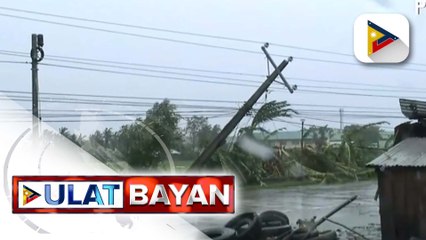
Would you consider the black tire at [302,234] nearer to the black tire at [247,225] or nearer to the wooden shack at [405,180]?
the black tire at [247,225]

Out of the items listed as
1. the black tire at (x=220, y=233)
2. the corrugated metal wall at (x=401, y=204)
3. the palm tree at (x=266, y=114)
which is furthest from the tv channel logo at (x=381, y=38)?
the black tire at (x=220, y=233)

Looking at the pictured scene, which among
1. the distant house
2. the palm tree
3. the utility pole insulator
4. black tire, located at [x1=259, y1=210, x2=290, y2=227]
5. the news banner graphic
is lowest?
black tire, located at [x1=259, y1=210, x2=290, y2=227]

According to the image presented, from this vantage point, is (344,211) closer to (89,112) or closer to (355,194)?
(355,194)

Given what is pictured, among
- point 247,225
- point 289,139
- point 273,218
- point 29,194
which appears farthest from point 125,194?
point 289,139

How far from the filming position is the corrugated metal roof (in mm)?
2961

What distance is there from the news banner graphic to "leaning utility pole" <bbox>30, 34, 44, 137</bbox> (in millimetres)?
311

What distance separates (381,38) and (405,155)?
0.63 metres

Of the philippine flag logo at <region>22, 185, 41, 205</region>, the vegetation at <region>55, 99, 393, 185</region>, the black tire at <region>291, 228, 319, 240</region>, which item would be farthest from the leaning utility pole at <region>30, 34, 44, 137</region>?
the black tire at <region>291, 228, 319, 240</region>

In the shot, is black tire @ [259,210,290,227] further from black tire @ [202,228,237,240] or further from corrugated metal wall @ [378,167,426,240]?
corrugated metal wall @ [378,167,426,240]

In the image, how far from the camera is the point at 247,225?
3020 mm

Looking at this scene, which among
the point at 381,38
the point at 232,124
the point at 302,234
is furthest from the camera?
the point at 302,234

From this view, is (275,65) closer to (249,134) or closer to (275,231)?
(249,134)

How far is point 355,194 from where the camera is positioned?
3000mm

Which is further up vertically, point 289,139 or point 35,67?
point 35,67
